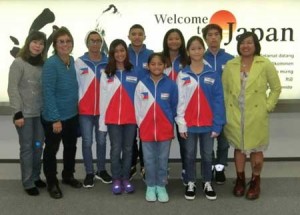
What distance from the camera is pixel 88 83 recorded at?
3.39 m

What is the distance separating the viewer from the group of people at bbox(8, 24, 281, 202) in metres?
3.16

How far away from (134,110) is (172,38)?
695mm

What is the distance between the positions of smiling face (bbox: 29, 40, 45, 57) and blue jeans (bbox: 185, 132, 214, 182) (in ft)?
4.59

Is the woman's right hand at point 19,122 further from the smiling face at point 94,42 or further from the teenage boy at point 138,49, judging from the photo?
the teenage boy at point 138,49

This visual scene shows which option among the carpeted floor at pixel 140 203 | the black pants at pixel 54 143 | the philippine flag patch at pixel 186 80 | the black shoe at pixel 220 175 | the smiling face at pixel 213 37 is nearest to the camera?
the carpeted floor at pixel 140 203

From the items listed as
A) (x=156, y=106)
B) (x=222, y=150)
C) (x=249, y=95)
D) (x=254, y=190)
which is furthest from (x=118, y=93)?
(x=254, y=190)

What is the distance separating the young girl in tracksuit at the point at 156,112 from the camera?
3.15m

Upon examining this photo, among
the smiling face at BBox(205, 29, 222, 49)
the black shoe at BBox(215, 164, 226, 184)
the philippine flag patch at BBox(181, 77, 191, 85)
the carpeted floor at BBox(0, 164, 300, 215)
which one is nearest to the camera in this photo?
the carpeted floor at BBox(0, 164, 300, 215)

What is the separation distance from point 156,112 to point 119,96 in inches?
13.6

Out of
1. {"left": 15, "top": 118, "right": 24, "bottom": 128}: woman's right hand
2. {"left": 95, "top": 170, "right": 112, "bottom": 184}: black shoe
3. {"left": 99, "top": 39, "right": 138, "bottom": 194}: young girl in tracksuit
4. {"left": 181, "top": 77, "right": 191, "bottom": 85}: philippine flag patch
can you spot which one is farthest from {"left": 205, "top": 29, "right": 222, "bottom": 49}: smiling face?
{"left": 15, "top": 118, "right": 24, "bottom": 128}: woman's right hand

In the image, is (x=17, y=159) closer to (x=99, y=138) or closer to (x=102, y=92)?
(x=99, y=138)

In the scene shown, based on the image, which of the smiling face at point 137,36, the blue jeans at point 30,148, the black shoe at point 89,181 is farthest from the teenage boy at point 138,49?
the black shoe at point 89,181

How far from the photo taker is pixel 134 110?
3285 mm

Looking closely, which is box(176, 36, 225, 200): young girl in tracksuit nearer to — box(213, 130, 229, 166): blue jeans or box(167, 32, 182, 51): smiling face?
box(167, 32, 182, 51): smiling face
